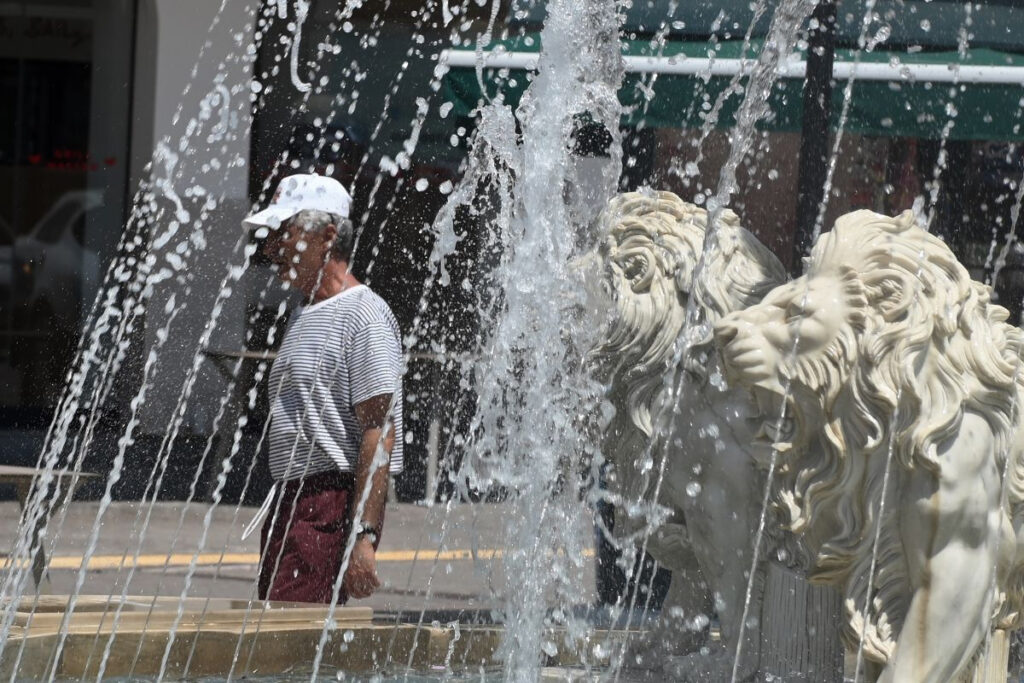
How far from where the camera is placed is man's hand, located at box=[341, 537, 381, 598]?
4.39 metres

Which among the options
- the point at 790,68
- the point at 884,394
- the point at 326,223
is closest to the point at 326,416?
the point at 326,223

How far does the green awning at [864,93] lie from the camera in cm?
672

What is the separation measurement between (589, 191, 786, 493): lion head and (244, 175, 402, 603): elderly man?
863 millimetres

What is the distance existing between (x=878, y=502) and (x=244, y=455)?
9.12m

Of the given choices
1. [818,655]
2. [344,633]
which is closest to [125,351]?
[344,633]

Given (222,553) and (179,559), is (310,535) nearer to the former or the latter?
(222,553)

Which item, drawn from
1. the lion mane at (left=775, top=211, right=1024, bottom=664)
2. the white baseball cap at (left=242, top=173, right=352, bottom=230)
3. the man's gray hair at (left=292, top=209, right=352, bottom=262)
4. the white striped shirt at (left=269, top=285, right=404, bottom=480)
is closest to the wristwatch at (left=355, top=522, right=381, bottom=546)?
the white striped shirt at (left=269, top=285, right=404, bottom=480)

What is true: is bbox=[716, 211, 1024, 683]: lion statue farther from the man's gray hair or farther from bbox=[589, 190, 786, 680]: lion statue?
the man's gray hair

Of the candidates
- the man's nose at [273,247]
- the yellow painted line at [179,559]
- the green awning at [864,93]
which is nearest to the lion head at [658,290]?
the man's nose at [273,247]

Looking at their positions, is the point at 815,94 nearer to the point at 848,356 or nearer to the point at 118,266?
the point at 848,356

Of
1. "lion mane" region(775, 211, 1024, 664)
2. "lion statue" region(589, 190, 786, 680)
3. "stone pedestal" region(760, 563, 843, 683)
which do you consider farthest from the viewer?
"lion statue" region(589, 190, 786, 680)

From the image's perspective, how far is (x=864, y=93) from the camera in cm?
690

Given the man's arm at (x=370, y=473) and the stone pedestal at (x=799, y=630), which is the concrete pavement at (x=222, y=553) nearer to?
the man's arm at (x=370, y=473)

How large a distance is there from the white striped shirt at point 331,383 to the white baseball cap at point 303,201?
269mm
